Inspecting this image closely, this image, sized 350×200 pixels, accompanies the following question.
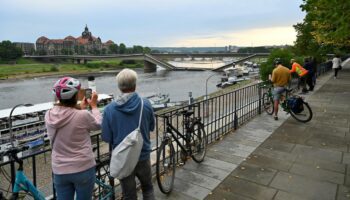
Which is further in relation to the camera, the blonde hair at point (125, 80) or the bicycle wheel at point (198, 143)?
the bicycle wheel at point (198, 143)

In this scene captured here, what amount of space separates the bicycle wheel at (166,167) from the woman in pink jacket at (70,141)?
1.43m

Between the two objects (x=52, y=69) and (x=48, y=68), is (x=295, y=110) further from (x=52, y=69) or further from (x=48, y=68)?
(x=48, y=68)

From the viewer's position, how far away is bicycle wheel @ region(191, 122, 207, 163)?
5066mm

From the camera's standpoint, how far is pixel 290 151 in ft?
18.8

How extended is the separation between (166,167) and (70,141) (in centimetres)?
248

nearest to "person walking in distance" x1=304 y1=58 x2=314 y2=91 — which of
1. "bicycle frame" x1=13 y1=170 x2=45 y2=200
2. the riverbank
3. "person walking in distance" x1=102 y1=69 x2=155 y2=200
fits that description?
"person walking in distance" x1=102 y1=69 x2=155 y2=200

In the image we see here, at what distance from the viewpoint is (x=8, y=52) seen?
96.9m

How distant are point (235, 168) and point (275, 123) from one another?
344 centimetres

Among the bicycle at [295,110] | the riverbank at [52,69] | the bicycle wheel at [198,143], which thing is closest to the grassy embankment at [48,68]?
the riverbank at [52,69]

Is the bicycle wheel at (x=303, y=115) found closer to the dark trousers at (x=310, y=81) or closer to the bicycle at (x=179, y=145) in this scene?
the bicycle at (x=179, y=145)

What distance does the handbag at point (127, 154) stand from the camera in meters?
2.67

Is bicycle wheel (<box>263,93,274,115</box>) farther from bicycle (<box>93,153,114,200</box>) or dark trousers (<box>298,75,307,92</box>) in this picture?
→ bicycle (<box>93,153,114,200</box>)

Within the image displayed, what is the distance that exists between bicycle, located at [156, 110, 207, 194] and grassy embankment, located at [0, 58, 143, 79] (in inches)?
3051

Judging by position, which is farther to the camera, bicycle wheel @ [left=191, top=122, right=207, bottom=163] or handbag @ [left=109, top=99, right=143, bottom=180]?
bicycle wheel @ [left=191, top=122, right=207, bottom=163]
